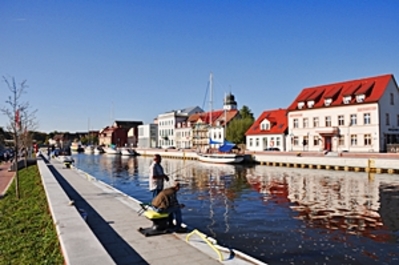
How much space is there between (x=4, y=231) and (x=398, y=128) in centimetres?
4995

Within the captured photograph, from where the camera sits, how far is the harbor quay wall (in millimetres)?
35344

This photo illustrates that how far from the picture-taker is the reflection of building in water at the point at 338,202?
1365cm

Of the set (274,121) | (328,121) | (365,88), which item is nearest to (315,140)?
(328,121)

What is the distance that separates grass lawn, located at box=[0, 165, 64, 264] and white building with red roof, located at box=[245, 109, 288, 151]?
48662 millimetres

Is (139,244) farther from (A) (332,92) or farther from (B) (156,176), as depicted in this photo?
(A) (332,92)

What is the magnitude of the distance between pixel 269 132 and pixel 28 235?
53.8 meters

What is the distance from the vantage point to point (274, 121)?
61844 mm

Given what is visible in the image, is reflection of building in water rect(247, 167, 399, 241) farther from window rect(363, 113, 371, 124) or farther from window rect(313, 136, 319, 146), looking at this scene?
window rect(313, 136, 319, 146)

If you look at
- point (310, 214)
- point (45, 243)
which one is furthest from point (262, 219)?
point (45, 243)

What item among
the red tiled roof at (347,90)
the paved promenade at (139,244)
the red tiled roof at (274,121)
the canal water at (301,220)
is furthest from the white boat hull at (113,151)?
the paved promenade at (139,244)

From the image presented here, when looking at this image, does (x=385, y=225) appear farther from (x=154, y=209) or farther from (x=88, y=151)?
(x=88, y=151)

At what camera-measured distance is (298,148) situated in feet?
181

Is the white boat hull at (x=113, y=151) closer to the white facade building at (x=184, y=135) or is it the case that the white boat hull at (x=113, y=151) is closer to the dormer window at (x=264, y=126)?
the white facade building at (x=184, y=135)

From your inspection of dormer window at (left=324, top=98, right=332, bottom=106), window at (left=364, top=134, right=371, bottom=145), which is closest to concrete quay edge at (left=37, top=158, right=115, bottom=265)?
window at (left=364, top=134, right=371, bottom=145)
